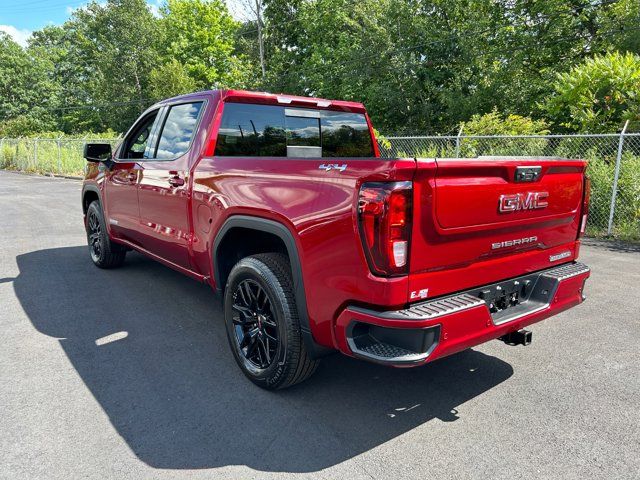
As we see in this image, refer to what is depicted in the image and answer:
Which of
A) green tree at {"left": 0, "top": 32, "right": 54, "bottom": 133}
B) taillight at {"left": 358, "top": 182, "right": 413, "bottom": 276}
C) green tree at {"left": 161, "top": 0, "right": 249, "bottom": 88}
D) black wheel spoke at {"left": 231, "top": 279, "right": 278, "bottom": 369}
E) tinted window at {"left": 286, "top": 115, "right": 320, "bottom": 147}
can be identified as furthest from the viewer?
green tree at {"left": 0, "top": 32, "right": 54, "bottom": 133}

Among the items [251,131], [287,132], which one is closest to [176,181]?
[251,131]

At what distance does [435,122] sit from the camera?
22406mm

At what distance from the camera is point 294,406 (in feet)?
9.84

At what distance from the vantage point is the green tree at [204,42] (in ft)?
134

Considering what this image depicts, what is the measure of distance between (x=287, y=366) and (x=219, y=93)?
7.63 ft

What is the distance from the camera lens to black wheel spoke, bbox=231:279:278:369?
10.2 ft

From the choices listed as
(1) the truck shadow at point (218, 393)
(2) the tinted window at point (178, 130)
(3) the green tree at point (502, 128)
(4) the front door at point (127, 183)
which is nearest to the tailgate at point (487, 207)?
(1) the truck shadow at point (218, 393)

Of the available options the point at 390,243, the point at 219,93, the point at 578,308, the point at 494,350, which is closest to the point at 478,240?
the point at 390,243

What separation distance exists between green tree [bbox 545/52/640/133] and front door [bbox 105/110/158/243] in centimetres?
982

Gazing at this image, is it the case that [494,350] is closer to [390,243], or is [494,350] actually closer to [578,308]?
[578,308]

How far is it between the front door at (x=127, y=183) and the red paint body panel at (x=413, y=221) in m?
1.46

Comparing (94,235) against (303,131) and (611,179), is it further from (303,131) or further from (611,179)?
(611,179)

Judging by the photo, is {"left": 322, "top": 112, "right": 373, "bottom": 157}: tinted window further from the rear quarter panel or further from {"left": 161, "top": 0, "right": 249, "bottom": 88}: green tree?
{"left": 161, "top": 0, "right": 249, "bottom": 88}: green tree

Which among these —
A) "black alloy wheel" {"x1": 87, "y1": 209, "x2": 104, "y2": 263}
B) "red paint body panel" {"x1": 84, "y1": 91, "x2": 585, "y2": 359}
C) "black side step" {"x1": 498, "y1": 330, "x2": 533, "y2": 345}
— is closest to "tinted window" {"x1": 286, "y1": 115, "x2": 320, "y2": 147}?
"red paint body panel" {"x1": 84, "y1": 91, "x2": 585, "y2": 359}
